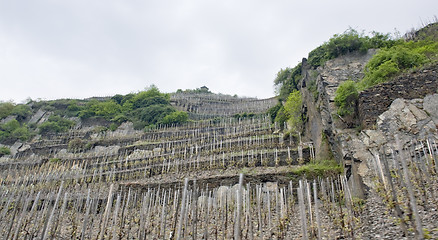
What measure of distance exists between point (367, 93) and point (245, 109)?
131 ft

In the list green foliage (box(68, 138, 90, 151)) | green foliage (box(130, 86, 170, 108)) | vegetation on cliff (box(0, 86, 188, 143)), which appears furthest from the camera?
green foliage (box(130, 86, 170, 108))

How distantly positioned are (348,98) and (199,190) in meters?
11.3

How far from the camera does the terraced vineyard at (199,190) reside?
9.52 m

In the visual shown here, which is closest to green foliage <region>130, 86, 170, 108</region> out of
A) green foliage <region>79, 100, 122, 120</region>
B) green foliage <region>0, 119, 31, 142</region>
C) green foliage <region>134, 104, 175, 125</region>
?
green foliage <region>79, 100, 122, 120</region>

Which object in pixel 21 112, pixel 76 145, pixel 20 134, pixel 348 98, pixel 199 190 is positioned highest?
pixel 21 112

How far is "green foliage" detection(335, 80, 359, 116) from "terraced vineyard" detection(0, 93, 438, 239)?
13.1 feet

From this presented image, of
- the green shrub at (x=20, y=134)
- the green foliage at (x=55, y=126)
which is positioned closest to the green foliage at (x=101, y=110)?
the green foliage at (x=55, y=126)

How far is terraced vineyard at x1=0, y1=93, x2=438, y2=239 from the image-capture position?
952 cm

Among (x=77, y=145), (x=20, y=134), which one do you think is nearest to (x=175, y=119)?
(x=77, y=145)

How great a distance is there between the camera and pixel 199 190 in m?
19.0

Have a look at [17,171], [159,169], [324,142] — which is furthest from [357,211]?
[17,171]

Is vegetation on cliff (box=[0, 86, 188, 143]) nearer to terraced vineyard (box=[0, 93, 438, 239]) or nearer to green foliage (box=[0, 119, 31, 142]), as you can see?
green foliage (box=[0, 119, 31, 142])

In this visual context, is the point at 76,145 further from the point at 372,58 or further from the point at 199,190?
the point at 372,58

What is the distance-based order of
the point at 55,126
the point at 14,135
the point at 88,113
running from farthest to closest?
the point at 88,113
the point at 55,126
the point at 14,135
